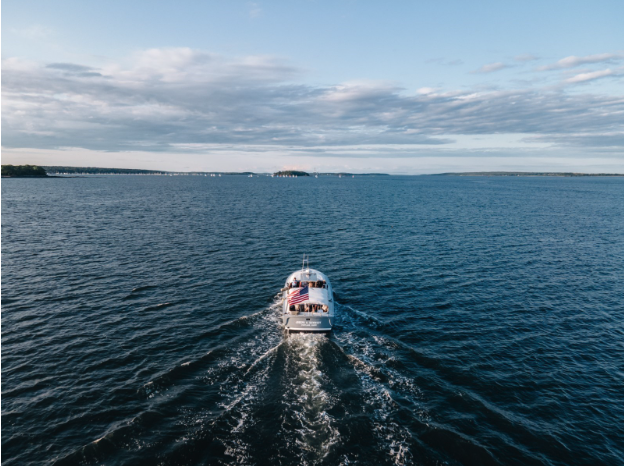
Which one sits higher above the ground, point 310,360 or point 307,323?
point 307,323

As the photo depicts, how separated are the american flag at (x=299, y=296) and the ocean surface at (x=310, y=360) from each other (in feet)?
11.5

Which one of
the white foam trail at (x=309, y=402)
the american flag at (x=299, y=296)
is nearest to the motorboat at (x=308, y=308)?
the american flag at (x=299, y=296)

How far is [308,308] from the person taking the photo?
33.4 metres

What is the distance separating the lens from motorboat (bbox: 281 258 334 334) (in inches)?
1265

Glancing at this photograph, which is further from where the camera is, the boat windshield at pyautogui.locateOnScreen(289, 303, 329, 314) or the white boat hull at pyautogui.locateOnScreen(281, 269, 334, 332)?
the boat windshield at pyautogui.locateOnScreen(289, 303, 329, 314)

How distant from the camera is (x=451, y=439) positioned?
Answer: 20.8 meters

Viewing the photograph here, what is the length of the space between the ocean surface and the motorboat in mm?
1551

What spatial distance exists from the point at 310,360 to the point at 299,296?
25.1 feet

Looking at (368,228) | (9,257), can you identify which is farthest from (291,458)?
(368,228)

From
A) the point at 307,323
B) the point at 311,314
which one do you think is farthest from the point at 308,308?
the point at 307,323

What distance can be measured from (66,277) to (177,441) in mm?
37901

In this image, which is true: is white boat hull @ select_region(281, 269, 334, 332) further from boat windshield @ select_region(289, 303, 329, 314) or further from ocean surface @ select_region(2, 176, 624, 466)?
ocean surface @ select_region(2, 176, 624, 466)

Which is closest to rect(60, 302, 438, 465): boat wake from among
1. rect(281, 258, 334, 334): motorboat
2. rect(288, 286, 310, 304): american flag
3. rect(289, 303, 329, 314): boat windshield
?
rect(281, 258, 334, 334): motorboat

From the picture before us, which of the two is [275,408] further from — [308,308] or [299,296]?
[299,296]
